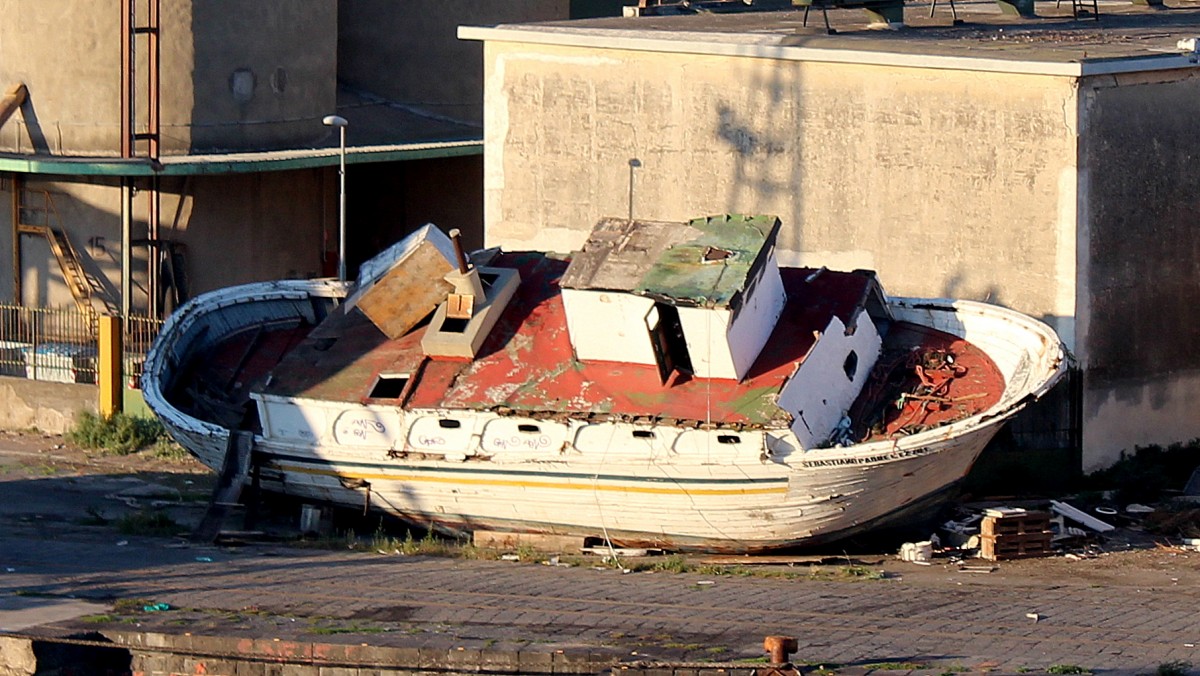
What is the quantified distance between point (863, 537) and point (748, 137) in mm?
7106

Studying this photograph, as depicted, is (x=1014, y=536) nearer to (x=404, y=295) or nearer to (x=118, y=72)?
(x=404, y=295)

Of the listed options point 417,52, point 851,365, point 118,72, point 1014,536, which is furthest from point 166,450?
point 417,52

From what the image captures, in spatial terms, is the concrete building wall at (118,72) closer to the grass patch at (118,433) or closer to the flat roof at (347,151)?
the flat roof at (347,151)

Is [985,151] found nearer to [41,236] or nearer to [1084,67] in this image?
[1084,67]

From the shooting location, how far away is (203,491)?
81.0 feet

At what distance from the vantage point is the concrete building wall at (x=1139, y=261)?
955 inches

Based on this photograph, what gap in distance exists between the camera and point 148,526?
22.7 meters

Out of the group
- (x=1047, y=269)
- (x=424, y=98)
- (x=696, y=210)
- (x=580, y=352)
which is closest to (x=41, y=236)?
(x=424, y=98)

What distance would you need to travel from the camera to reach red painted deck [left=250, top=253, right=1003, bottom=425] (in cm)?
2144

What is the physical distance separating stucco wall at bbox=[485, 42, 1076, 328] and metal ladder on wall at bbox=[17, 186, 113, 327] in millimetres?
6542

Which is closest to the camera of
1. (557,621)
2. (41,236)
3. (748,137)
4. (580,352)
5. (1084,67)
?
(557,621)

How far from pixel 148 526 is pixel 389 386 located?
2934 mm

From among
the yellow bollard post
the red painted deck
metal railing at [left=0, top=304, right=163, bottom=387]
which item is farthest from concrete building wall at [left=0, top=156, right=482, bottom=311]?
the red painted deck

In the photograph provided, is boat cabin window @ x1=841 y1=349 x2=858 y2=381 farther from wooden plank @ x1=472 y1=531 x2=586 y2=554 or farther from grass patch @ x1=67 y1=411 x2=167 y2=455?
grass patch @ x1=67 y1=411 x2=167 y2=455
